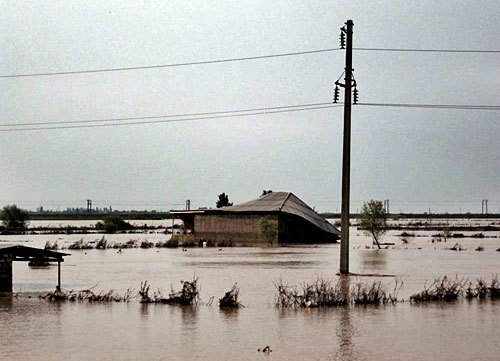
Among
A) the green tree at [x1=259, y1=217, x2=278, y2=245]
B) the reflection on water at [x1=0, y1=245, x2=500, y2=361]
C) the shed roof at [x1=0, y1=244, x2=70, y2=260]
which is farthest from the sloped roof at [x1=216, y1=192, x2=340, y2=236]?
the shed roof at [x1=0, y1=244, x2=70, y2=260]

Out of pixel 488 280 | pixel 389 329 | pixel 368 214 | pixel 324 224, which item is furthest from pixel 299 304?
pixel 324 224

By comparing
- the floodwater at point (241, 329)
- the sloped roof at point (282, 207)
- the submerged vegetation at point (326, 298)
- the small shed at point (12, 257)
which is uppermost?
the sloped roof at point (282, 207)

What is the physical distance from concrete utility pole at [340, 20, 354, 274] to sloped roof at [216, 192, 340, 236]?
27.6 m

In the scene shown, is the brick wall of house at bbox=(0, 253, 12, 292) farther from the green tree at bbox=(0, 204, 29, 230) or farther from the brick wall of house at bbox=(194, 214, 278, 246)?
the green tree at bbox=(0, 204, 29, 230)

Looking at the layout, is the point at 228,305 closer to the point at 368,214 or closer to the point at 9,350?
the point at 9,350

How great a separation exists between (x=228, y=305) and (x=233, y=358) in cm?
591

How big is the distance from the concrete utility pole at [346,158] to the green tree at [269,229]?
26.8m

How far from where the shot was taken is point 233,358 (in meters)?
12.9

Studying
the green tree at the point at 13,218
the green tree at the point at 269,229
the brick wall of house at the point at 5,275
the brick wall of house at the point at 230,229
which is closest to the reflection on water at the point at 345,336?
the brick wall of house at the point at 5,275

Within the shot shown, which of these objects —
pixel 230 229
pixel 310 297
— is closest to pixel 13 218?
pixel 230 229

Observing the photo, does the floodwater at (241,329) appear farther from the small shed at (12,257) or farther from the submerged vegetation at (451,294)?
the small shed at (12,257)

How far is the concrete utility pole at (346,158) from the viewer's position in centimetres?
2534

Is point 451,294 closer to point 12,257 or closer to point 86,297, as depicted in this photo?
point 86,297

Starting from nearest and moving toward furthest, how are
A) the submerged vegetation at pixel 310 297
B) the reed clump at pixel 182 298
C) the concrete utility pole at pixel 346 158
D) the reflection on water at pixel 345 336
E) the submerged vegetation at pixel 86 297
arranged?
the reflection on water at pixel 345 336 < the submerged vegetation at pixel 310 297 < the reed clump at pixel 182 298 < the submerged vegetation at pixel 86 297 < the concrete utility pole at pixel 346 158
